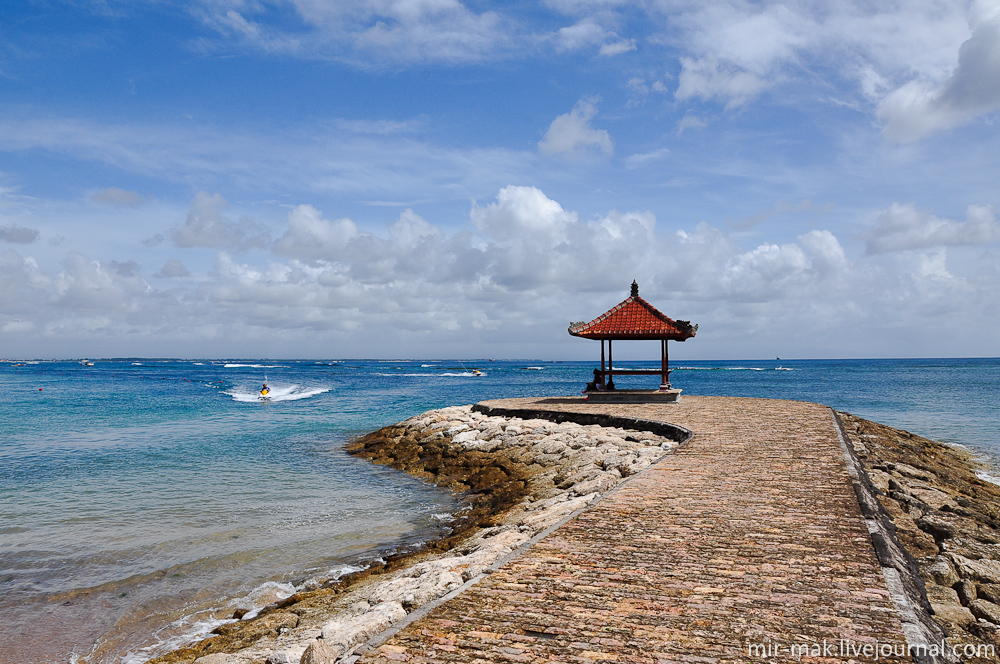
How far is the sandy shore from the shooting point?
5.07 metres

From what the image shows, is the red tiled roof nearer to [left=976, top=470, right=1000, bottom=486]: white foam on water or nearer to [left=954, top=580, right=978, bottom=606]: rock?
[left=976, top=470, right=1000, bottom=486]: white foam on water

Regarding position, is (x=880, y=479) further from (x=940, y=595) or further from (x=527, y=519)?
(x=527, y=519)

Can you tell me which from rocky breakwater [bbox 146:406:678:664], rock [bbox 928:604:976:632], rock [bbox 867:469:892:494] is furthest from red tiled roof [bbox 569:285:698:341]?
rock [bbox 928:604:976:632]

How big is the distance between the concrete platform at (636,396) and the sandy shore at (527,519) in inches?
139

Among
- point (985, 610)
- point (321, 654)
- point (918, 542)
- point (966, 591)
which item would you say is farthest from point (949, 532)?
point (321, 654)

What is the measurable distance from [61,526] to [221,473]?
4.68m

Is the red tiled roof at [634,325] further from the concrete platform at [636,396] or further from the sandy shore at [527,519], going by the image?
the sandy shore at [527,519]

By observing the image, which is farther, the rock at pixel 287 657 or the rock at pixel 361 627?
the rock at pixel 287 657

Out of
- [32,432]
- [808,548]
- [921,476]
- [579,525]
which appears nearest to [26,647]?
[579,525]

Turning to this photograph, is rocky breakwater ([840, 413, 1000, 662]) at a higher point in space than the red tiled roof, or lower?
lower

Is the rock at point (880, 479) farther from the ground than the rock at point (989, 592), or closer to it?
farther from the ground

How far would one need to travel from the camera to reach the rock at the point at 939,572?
5605 millimetres

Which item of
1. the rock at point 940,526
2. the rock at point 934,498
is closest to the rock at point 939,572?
the rock at point 940,526

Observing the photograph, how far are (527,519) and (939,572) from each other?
175 inches
